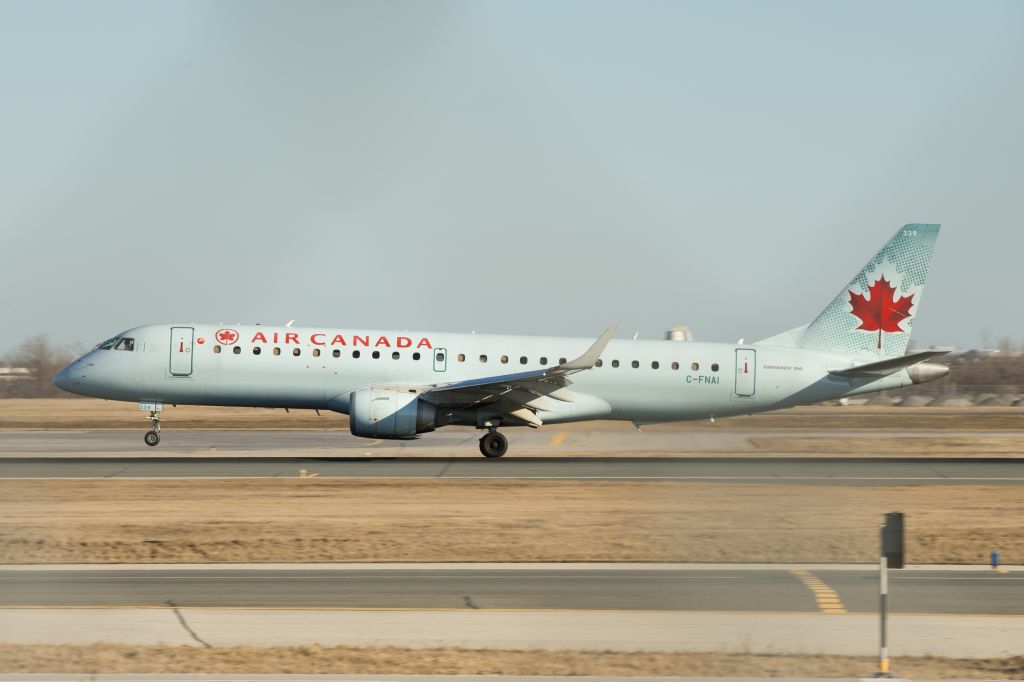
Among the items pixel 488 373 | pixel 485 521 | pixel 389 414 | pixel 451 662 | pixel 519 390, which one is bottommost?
pixel 451 662

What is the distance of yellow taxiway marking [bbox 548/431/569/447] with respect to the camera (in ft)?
131

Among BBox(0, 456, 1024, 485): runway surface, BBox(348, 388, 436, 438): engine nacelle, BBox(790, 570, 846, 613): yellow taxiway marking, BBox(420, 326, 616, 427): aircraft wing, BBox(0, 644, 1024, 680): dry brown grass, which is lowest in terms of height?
BBox(0, 644, 1024, 680): dry brown grass

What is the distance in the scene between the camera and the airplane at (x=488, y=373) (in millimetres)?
34438

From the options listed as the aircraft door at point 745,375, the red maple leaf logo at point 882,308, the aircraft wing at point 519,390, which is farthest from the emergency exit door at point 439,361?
the red maple leaf logo at point 882,308

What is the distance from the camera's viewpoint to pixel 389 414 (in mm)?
33375

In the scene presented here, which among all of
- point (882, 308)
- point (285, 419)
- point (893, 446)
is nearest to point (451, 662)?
point (882, 308)

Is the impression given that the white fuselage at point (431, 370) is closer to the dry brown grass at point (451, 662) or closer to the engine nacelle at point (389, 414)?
the engine nacelle at point (389, 414)

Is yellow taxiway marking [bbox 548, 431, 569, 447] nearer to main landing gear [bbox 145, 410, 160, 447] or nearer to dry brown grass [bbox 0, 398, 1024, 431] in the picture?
dry brown grass [bbox 0, 398, 1024, 431]

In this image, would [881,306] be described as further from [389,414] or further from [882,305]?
[389,414]

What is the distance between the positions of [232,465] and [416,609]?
1889 cm

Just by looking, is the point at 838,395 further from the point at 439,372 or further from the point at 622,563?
the point at 622,563

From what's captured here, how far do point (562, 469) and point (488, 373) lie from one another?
5290 mm

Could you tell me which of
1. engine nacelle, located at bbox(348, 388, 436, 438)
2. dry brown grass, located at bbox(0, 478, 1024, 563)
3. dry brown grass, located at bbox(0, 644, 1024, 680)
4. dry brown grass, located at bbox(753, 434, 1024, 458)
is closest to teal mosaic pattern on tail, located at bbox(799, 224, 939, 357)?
dry brown grass, located at bbox(753, 434, 1024, 458)

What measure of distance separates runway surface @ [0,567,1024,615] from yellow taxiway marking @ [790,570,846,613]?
0.6 inches
